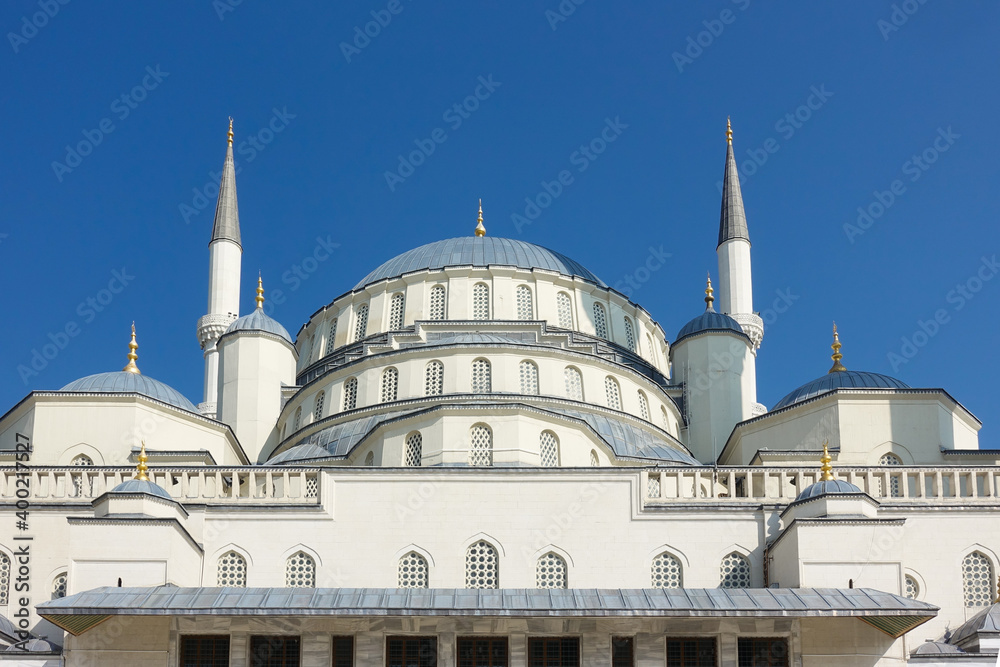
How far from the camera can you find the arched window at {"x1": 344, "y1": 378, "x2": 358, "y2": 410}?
126 feet

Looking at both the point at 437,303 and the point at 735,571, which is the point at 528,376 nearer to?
the point at 437,303

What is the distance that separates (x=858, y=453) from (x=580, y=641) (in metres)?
11.0

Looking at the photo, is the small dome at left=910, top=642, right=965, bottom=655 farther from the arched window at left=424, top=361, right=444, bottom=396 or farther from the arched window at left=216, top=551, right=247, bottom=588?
the arched window at left=424, top=361, right=444, bottom=396

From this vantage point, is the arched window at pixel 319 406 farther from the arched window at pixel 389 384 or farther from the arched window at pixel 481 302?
the arched window at pixel 481 302

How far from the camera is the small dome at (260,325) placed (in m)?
41.9

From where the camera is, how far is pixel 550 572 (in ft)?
99.0

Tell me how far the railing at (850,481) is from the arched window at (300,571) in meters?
6.83

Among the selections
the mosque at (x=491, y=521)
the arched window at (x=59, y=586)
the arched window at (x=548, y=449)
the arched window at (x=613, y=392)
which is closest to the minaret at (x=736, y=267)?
the mosque at (x=491, y=521)

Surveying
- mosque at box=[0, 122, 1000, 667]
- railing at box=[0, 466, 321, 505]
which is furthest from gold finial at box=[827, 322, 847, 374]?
railing at box=[0, 466, 321, 505]

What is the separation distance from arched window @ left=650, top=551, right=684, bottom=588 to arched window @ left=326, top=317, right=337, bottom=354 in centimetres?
1633

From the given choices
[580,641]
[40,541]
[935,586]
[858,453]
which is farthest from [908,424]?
[40,541]

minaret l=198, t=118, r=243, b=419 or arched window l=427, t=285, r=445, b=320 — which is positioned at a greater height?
minaret l=198, t=118, r=243, b=419

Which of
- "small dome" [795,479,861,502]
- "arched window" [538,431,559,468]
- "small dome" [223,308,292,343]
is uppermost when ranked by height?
"small dome" [223,308,292,343]

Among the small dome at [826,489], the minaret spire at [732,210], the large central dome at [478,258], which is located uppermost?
the minaret spire at [732,210]
